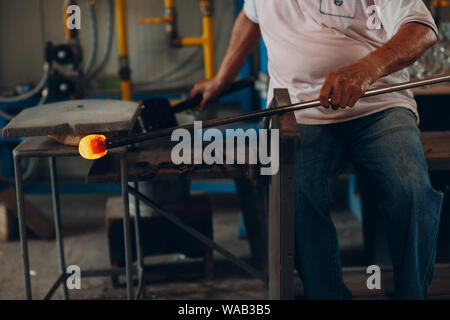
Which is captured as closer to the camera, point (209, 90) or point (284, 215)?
point (284, 215)

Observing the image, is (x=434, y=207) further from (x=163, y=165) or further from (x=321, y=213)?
(x=163, y=165)

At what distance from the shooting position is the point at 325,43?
156 centimetres

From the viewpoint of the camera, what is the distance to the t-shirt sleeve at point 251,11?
5.90 feet

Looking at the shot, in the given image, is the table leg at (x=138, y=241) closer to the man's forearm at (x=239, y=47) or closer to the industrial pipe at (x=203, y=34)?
the man's forearm at (x=239, y=47)

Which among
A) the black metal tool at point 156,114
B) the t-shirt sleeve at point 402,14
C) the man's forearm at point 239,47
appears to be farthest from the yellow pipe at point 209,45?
the t-shirt sleeve at point 402,14

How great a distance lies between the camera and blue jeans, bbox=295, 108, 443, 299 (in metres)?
1.35

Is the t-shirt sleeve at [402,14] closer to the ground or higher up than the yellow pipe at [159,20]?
closer to the ground

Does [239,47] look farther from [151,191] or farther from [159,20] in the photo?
[159,20]

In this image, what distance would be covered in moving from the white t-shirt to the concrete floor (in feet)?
2.03

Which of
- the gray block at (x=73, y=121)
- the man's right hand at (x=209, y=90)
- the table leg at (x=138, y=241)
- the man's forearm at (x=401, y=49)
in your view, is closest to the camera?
the man's forearm at (x=401, y=49)

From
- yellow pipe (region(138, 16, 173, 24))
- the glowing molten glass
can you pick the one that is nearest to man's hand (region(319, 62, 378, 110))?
the glowing molten glass

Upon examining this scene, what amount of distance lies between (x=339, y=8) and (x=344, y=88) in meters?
0.39

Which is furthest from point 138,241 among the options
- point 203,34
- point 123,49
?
point 203,34

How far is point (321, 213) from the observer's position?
1384mm
